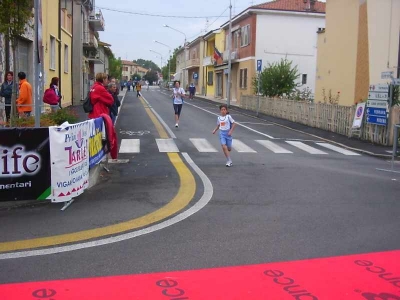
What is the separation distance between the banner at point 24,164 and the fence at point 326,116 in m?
13.1

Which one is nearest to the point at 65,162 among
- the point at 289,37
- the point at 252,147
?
the point at 252,147

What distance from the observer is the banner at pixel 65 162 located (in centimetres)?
753

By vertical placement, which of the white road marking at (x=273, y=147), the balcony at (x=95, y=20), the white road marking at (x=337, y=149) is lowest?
the white road marking at (x=337, y=149)

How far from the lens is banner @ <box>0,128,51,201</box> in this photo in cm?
746

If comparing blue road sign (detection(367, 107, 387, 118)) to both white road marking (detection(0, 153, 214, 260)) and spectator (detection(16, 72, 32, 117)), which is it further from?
spectator (detection(16, 72, 32, 117))

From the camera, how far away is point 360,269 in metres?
5.23

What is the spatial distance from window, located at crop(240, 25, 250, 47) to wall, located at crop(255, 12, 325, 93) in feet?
5.21

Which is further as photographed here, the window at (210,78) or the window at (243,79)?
the window at (210,78)

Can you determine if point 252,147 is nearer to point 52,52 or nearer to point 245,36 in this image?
point 52,52

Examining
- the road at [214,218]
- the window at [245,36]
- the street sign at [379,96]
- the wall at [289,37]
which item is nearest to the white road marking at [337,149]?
the street sign at [379,96]

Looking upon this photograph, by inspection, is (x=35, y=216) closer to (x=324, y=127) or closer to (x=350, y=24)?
(x=324, y=127)

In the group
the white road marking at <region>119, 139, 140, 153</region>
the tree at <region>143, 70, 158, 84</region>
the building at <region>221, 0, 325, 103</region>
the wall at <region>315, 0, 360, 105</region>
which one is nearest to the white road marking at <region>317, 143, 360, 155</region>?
the white road marking at <region>119, 139, 140, 153</region>

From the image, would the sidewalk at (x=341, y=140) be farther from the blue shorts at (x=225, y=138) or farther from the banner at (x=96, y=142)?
the banner at (x=96, y=142)

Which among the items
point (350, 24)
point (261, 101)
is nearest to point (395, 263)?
point (350, 24)
